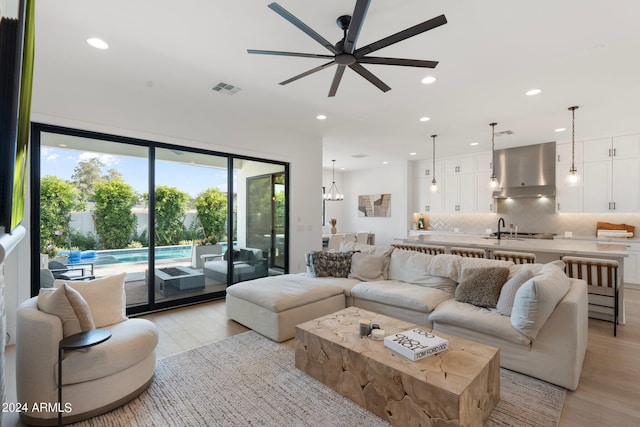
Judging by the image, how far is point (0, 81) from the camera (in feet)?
3.29

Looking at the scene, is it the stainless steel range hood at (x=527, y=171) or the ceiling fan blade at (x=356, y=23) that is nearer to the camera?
the ceiling fan blade at (x=356, y=23)

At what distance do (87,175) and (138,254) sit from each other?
1.19 metres

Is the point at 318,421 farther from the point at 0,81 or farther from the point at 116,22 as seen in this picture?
the point at 116,22

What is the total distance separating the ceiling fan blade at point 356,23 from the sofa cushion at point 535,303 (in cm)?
232

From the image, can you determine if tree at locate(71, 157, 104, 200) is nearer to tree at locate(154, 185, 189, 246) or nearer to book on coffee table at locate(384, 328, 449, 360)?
tree at locate(154, 185, 189, 246)

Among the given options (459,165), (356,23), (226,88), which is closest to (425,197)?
(459,165)

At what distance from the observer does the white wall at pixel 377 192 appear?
29.8 ft

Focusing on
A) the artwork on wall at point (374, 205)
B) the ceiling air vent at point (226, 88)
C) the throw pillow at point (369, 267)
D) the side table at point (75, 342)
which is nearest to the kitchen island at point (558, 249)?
the throw pillow at point (369, 267)

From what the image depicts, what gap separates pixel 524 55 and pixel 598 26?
0.55 meters

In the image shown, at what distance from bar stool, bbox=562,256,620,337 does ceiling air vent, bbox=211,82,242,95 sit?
4.69 meters

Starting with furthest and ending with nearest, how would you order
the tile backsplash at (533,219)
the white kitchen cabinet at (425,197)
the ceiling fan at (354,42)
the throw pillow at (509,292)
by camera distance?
the white kitchen cabinet at (425,197) → the tile backsplash at (533,219) → the throw pillow at (509,292) → the ceiling fan at (354,42)

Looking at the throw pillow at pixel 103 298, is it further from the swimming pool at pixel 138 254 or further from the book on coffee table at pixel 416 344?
the book on coffee table at pixel 416 344

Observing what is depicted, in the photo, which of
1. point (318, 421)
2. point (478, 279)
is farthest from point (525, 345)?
point (318, 421)

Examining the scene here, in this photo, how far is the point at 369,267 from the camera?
4.17 m
